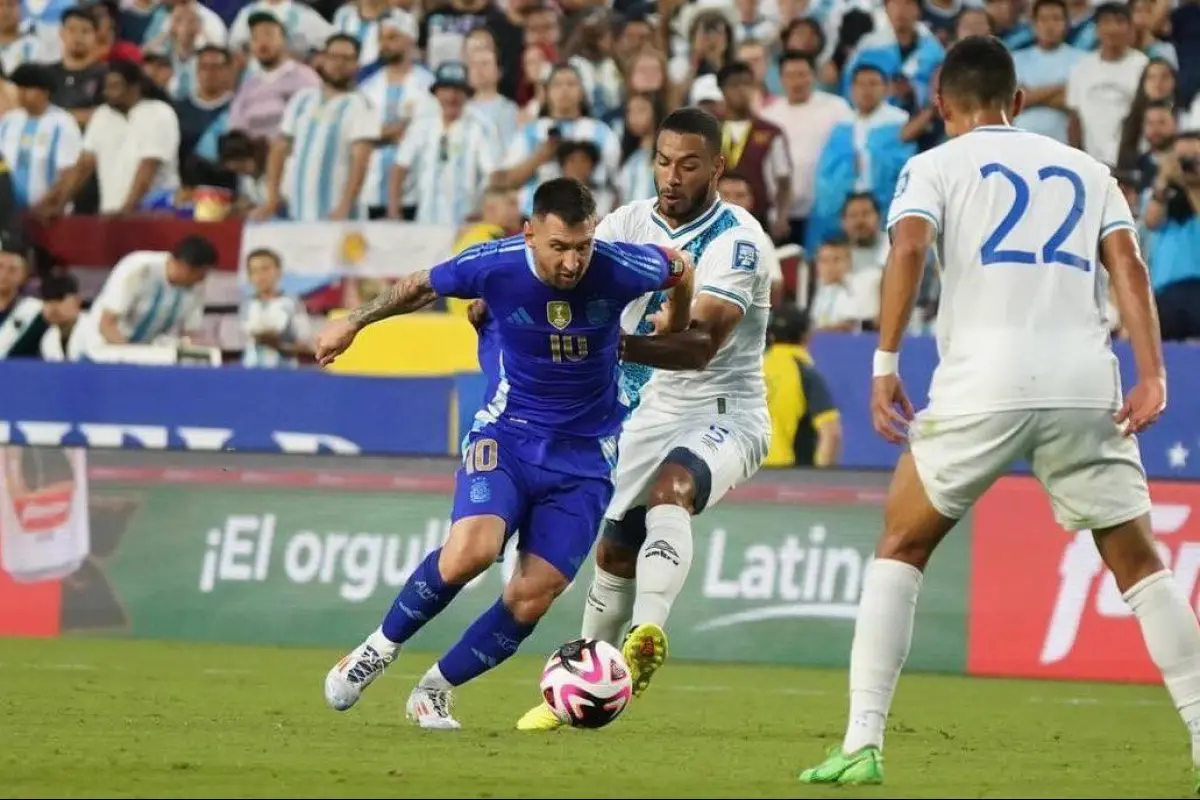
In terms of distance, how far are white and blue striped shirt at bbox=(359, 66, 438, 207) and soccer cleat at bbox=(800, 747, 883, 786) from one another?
12.4 meters

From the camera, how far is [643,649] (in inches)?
349

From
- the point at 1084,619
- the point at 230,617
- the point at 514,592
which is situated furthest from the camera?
the point at 230,617

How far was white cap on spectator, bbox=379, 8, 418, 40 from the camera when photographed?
20031mm

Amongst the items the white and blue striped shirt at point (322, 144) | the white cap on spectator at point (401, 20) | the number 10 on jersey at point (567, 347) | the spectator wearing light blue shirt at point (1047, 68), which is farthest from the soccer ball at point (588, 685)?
the white cap on spectator at point (401, 20)

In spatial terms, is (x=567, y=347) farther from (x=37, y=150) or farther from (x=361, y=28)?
(x=361, y=28)

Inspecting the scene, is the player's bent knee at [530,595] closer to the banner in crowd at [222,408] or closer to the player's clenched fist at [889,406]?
the player's clenched fist at [889,406]

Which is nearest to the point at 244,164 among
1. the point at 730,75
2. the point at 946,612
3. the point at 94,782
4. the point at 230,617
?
the point at 730,75

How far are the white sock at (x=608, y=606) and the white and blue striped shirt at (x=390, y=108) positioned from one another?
9.54 meters

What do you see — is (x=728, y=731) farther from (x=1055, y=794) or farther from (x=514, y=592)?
(x=1055, y=794)

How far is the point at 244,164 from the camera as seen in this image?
19625mm

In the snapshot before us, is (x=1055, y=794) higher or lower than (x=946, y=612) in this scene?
higher

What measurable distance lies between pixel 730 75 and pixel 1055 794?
37.0 ft

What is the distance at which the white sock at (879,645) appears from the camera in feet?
22.4

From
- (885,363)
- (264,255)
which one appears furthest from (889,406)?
(264,255)
